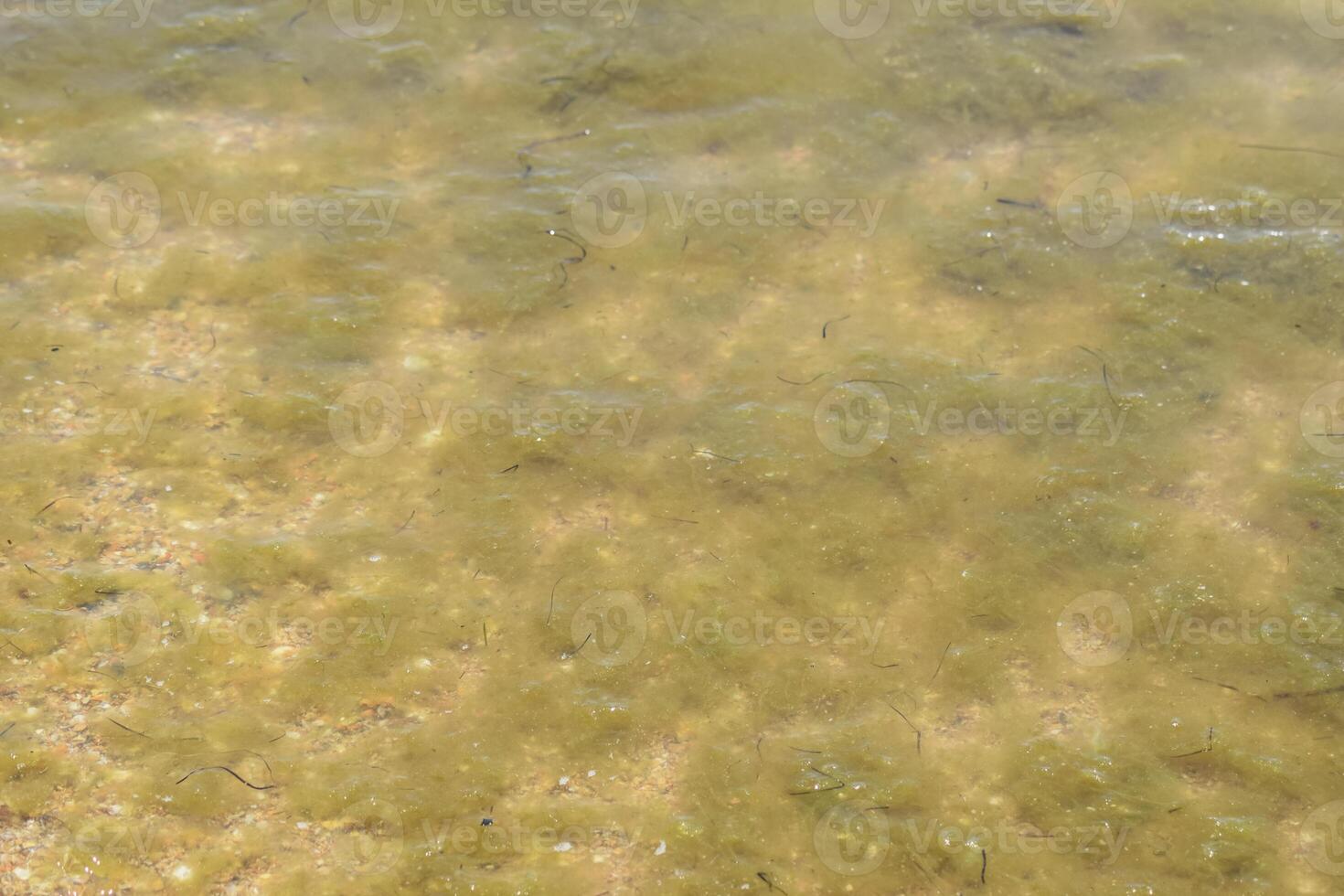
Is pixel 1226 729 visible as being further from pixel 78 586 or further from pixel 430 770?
pixel 78 586

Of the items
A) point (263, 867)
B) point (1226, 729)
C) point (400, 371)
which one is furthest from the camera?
point (400, 371)

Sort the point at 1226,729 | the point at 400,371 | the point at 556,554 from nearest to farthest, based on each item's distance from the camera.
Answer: the point at 1226,729
the point at 556,554
the point at 400,371

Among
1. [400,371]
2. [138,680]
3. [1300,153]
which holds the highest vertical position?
[1300,153]

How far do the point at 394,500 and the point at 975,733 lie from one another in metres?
2.00

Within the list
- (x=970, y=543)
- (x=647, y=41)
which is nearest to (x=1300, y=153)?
(x=970, y=543)

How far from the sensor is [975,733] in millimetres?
3447

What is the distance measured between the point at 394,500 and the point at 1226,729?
2.69m

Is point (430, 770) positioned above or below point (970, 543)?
below

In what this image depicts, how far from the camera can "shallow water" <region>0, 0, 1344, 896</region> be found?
3.30 metres

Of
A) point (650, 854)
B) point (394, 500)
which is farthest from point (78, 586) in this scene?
point (650, 854)

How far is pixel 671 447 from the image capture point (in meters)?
4.05

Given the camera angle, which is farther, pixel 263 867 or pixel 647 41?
pixel 647 41

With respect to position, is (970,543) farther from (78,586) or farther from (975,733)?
(78,586)

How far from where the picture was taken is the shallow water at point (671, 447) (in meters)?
3.30
